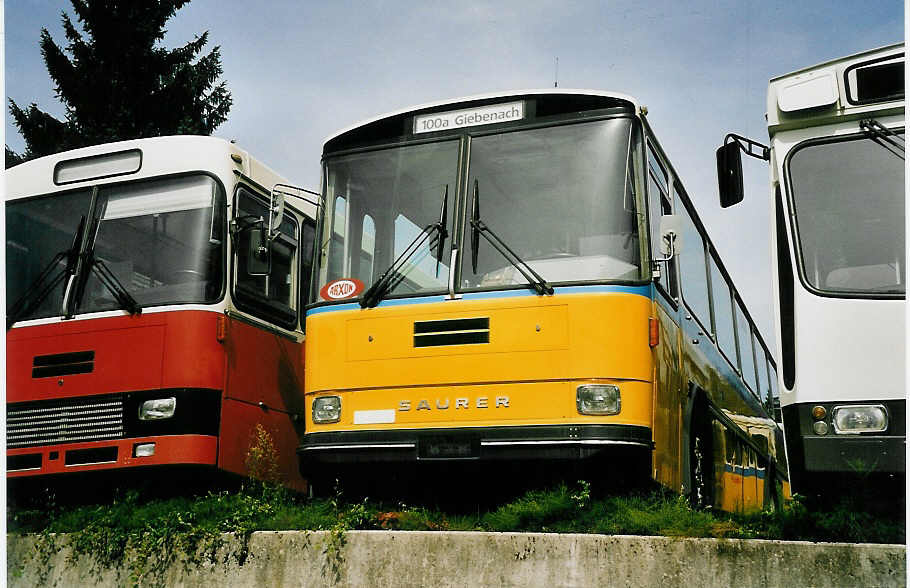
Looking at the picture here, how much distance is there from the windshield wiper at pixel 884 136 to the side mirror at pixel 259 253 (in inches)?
176

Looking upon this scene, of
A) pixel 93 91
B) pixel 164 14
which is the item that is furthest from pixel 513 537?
pixel 93 91

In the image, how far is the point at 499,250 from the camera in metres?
8.05

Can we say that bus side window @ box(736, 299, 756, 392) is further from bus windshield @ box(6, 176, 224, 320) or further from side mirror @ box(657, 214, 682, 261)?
bus windshield @ box(6, 176, 224, 320)

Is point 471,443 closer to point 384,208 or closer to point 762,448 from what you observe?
point 384,208

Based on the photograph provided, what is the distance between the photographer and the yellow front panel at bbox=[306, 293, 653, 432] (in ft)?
25.1

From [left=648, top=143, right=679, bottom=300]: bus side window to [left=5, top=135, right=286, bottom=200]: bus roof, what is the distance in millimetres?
3364

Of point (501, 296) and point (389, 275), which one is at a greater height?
point (389, 275)

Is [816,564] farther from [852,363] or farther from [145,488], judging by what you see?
[145,488]

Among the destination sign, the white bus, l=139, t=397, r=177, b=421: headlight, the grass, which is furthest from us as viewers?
l=139, t=397, r=177, b=421: headlight

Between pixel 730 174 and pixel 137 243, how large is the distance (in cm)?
457

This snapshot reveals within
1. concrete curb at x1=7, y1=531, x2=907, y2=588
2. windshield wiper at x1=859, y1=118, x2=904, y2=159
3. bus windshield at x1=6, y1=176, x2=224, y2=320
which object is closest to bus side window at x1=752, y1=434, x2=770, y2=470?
windshield wiper at x1=859, y1=118, x2=904, y2=159

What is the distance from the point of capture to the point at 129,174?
936 cm

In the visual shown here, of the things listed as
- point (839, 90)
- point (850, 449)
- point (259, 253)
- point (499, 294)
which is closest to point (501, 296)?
point (499, 294)

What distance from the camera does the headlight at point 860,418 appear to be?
692 cm
